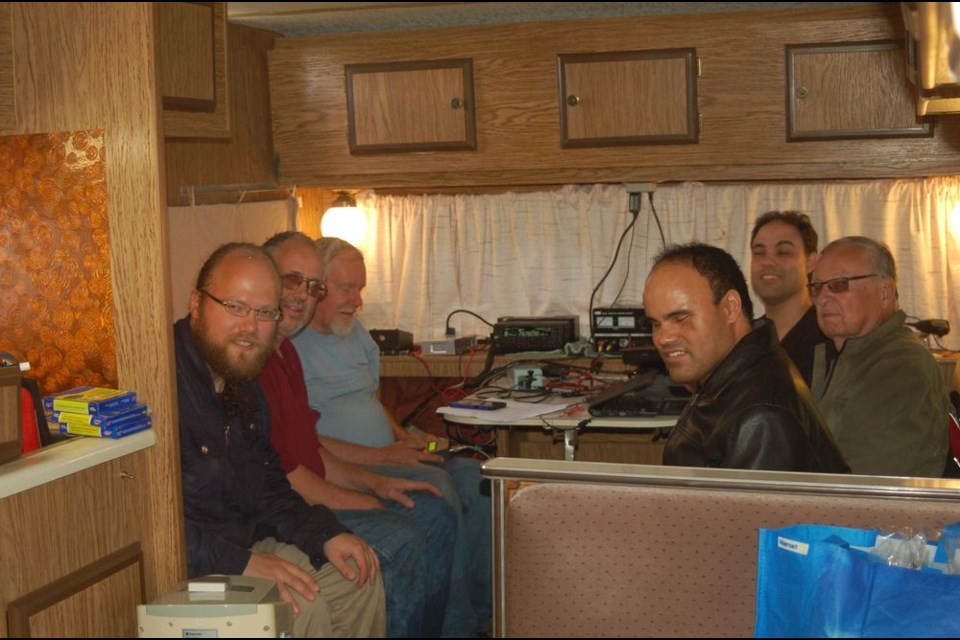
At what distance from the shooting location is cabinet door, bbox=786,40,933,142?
→ 4098 millimetres

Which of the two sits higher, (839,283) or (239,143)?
(239,143)

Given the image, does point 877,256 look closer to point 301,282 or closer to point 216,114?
point 301,282

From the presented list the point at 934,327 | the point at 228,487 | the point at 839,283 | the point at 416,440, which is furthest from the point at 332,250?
the point at 934,327

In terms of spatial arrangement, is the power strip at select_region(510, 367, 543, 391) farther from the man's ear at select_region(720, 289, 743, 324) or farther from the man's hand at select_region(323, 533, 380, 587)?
the man's ear at select_region(720, 289, 743, 324)

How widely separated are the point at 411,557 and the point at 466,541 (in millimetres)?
579

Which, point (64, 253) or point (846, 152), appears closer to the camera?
point (64, 253)

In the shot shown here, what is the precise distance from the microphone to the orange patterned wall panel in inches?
114

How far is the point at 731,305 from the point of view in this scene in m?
2.57

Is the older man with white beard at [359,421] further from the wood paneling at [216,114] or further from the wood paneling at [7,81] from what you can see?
the wood paneling at [7,81]

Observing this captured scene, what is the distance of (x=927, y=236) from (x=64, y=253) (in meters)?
3.26

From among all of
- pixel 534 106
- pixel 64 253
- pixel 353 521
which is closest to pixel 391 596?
pixel 353 521

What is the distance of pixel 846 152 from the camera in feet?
13.8

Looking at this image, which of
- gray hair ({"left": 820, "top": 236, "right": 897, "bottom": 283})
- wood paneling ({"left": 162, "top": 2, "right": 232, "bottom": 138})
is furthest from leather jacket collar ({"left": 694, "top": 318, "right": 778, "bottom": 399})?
wood paneling ({"left": 162, "top": 2, "right": 232, "bottom": 138})

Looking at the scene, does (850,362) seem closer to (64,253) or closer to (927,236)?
(927,236)
